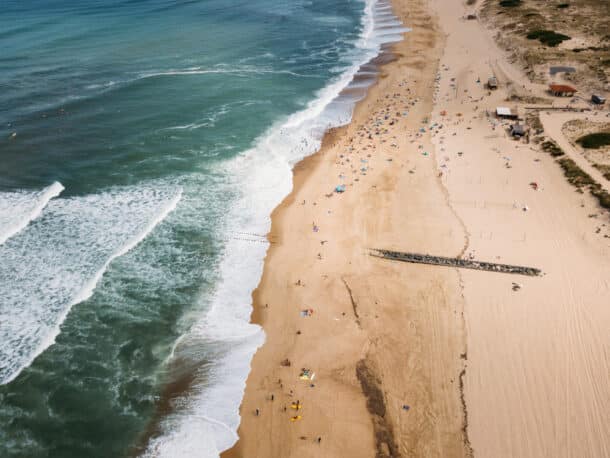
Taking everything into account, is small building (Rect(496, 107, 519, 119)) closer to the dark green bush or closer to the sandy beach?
the sandy beach

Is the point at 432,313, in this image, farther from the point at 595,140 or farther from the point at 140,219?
the point at 595,140

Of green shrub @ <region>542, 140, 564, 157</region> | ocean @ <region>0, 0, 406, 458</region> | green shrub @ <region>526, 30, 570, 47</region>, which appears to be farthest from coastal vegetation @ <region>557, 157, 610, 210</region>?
green shrub @ <region>526, 30, 570, 47</region>

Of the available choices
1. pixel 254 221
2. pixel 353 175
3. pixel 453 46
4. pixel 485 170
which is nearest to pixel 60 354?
pixel 254 221

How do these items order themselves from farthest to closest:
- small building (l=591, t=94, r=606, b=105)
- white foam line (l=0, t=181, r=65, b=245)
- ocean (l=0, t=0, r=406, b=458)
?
small building (l=591, t=94, r=606, b=105)
white foam line (l=0, t=181, r=65, b=245)
ocean (l=0, t=0, r=406, b=458)

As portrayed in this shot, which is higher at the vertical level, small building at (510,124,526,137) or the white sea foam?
small building at (510,124,526,137)

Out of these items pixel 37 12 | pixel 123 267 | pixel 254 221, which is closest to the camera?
pixel 123 267

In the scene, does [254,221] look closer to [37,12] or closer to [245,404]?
[245,404]
